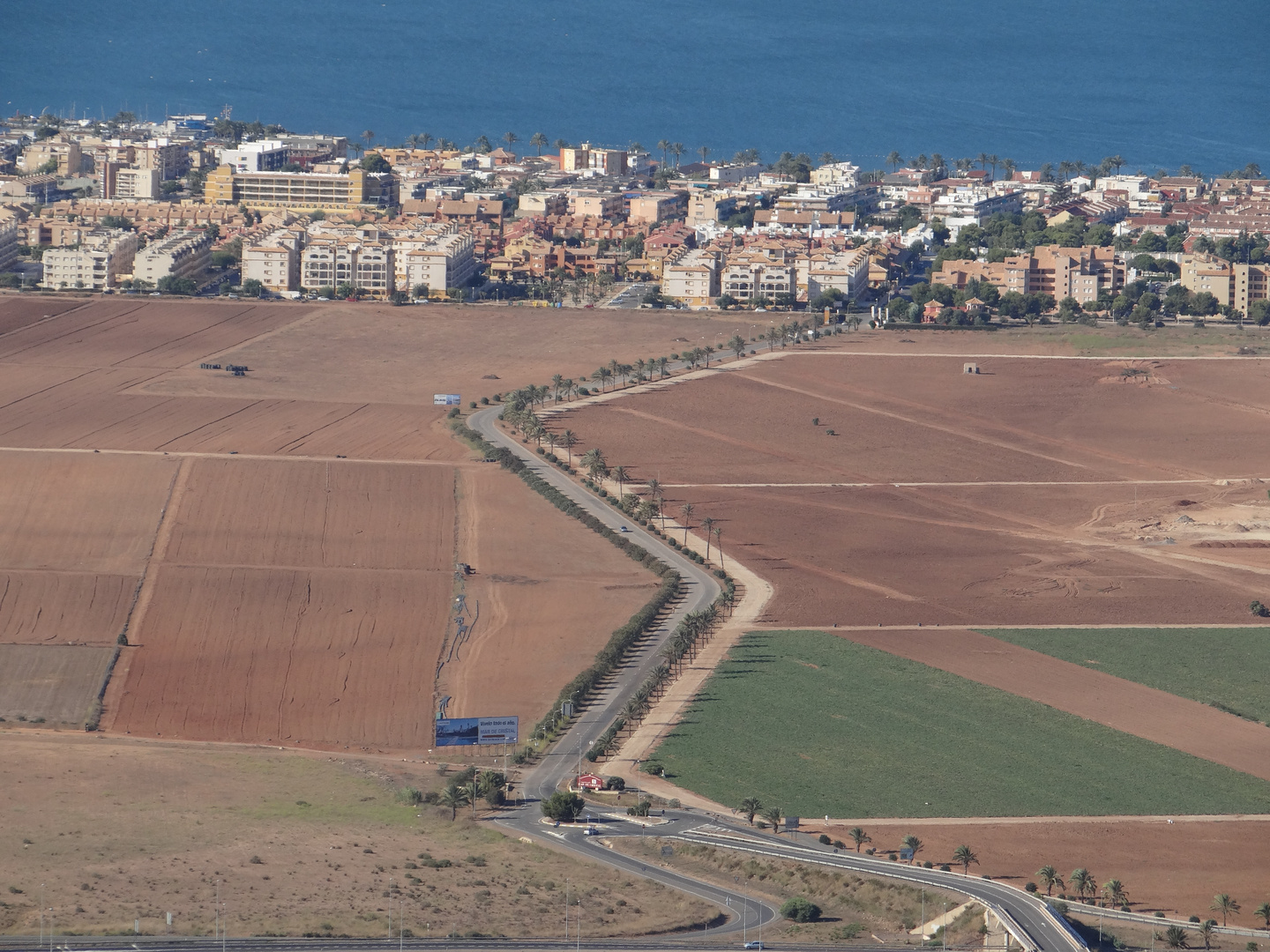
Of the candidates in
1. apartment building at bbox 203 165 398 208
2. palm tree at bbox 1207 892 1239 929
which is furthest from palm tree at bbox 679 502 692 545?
apartment building at bbox 203 165 398 208

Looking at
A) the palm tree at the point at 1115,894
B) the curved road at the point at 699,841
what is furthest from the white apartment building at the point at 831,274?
the palm tree at the point at 1115,894

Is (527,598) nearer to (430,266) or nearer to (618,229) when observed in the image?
(430,266)

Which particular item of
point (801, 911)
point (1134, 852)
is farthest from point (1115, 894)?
point (801, 911)

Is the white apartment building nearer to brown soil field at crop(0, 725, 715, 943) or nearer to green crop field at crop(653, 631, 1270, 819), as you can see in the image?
green crop field at crop(653, 631, 1270, 819)

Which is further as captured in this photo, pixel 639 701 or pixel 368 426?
pixel 368 426

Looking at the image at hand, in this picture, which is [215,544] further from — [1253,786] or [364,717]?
[1253,786]

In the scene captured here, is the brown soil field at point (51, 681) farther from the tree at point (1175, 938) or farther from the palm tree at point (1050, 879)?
the tree at point (1175, 938)

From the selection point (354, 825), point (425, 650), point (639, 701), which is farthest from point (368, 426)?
point (354, 825)
